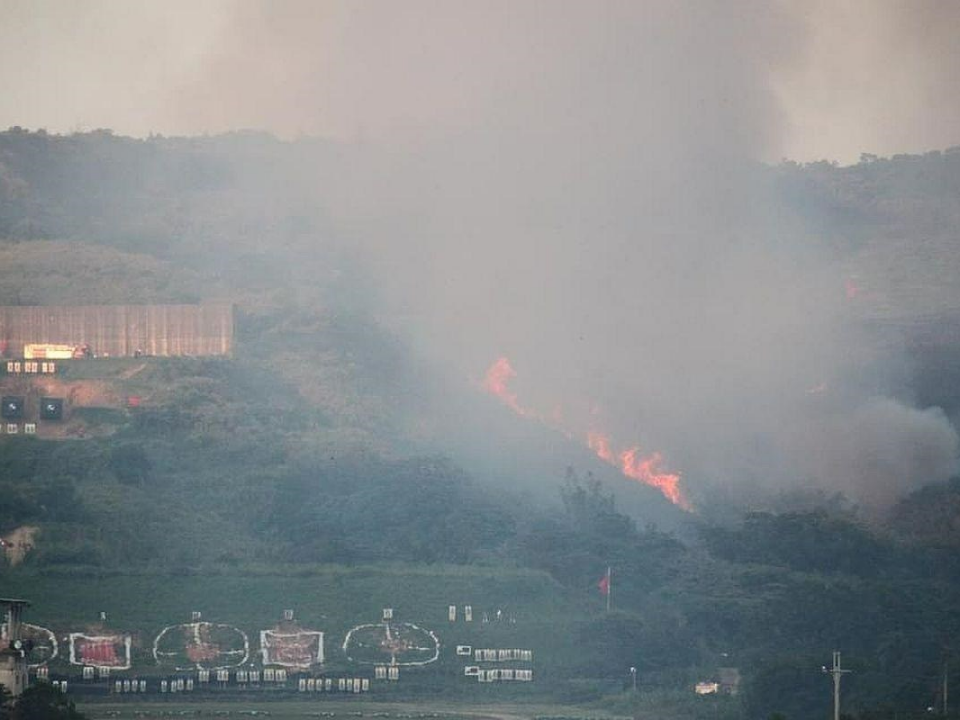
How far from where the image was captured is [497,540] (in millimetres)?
119562

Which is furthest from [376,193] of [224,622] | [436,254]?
[224,622]

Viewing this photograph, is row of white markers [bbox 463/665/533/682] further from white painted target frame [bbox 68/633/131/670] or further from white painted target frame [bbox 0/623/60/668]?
white painted target frame [bbox 0/623/60/668]

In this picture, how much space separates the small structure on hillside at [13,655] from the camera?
92.1 metres

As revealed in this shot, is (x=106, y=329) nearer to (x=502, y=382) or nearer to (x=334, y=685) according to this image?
(x=502, y=382)

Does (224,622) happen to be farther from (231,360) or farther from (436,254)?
(436,254)

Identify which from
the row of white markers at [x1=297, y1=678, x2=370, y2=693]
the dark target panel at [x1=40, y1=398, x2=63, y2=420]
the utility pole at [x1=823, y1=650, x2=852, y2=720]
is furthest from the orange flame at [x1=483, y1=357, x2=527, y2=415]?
the utility pole at [x1=823, y1=650, x2=852, y2=720]

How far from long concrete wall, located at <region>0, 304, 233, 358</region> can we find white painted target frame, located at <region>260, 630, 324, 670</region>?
31113mm

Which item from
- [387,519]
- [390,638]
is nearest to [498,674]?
[390,638]

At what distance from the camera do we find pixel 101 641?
352 feet

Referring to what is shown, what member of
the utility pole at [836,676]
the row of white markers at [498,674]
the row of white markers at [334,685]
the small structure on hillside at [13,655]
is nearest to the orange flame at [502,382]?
the row of white markers at [498,674]

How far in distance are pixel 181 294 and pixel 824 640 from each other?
4541cm

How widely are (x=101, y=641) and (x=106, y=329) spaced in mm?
33251

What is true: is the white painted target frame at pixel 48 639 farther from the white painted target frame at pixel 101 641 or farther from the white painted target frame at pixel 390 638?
the white painted target frame at pixel 390 638

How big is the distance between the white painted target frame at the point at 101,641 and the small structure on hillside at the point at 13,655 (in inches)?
341
